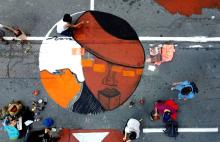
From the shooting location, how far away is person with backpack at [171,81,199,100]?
1143 cm

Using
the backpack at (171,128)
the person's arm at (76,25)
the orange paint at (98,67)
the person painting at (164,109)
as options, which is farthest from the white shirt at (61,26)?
→ the backpack at (171,128)

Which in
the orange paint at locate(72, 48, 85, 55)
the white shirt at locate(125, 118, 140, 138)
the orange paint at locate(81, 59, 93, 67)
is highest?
the orange paint at locate(72, 48, 85, 55)

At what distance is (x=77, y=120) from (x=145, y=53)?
2949 mm

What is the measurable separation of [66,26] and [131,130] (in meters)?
3.60

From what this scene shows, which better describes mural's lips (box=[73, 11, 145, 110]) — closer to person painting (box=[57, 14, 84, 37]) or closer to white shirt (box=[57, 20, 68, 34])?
person painting (box=[57, 14, 84, 37])

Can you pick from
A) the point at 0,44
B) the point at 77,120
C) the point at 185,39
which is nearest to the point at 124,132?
the point at 77,120

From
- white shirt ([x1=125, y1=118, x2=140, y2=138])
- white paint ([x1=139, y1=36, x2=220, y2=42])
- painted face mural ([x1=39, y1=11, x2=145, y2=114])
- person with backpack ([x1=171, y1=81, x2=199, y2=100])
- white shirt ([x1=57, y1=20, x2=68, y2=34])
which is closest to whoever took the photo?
white shirt ([x1=125, y1=118, x2=140, y2=138])

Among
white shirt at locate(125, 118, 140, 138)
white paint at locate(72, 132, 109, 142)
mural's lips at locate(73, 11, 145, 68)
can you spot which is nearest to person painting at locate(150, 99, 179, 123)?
white shirt at locate(125, 118, 140, 138)

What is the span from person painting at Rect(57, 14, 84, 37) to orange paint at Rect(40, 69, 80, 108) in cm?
118

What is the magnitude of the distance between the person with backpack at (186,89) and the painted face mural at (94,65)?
3.98ft

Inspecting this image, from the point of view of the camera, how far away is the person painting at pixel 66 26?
1111 cm

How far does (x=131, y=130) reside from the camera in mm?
11008

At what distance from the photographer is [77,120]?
1161 cm

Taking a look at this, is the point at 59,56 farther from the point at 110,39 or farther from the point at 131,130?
the point at 131,130
